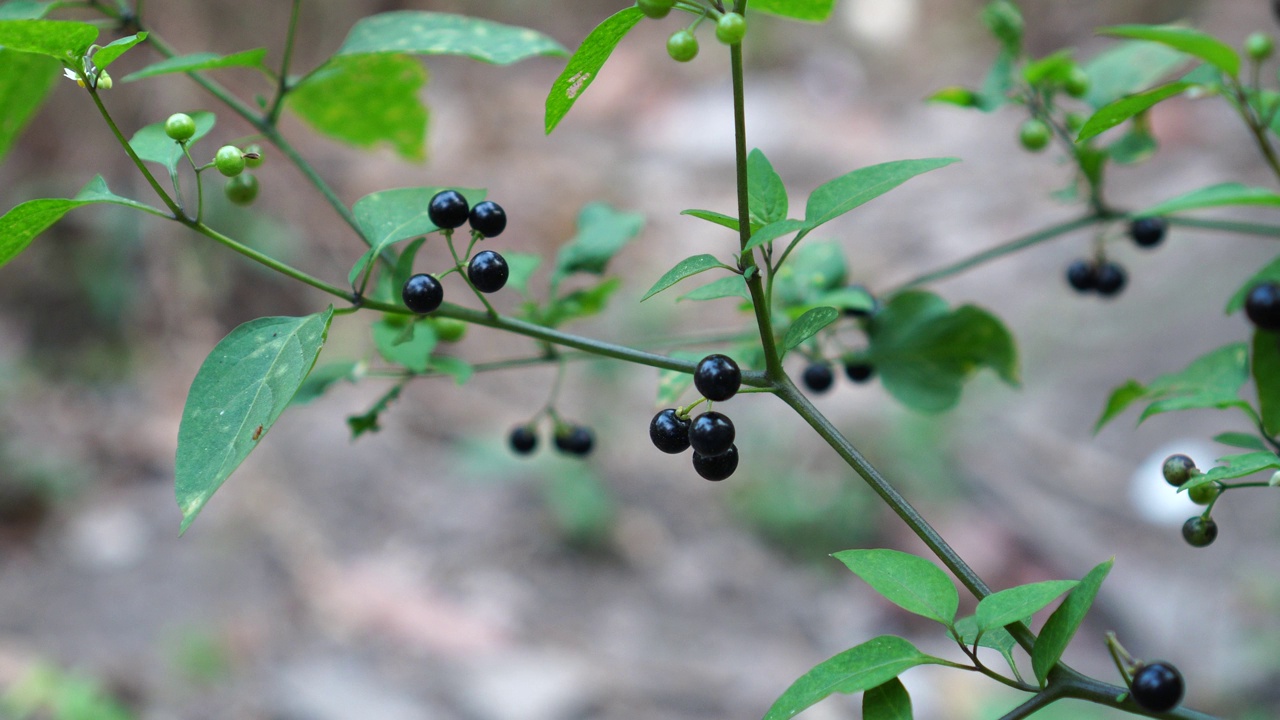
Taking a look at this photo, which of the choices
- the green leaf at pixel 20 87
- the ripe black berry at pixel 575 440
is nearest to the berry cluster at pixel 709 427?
the ripe black berry at pixel 575 440

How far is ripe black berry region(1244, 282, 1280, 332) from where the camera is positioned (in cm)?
85

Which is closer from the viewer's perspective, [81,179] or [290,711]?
[290,711]

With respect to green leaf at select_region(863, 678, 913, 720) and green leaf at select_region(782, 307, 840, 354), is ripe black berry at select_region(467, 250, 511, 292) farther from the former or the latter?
green leaf at select_region(863, 678, 913, 720)

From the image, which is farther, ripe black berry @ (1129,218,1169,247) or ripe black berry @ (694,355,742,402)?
ripe black berry @ (1129,218,1169,247)

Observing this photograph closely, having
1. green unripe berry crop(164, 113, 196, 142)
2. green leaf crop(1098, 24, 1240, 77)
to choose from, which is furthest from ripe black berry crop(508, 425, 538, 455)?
green leaf crop(1098, 24, 1240, 77)

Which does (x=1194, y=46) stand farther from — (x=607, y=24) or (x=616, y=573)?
(x=616, y=573)

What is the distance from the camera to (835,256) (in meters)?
1.19

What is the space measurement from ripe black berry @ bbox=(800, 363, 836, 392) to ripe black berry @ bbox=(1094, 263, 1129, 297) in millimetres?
389

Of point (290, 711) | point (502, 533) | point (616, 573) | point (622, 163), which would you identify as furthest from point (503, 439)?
point (622, 163)

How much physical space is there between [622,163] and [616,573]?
3432 millimetres

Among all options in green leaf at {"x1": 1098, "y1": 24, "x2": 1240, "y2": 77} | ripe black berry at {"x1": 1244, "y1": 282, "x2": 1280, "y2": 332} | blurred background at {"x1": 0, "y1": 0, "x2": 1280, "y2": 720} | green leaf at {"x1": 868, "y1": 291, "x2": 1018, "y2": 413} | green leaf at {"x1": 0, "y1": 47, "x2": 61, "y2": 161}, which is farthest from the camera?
blurred background at {"x1": 0, "y1": 0, "x2": 1280, "y2": 720}

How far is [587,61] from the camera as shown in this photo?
63cm

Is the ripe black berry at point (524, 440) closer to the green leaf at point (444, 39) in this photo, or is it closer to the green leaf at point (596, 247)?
the green leaf at point (596, 247)

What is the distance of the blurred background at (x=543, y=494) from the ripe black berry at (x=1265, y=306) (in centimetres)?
218
